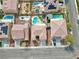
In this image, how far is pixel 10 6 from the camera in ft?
87.4

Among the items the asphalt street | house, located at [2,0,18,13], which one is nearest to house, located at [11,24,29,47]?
house, located at [2,0,18,13]

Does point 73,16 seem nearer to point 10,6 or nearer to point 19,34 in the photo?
point 19,34

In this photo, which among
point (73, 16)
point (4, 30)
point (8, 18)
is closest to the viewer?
point (4, 30)

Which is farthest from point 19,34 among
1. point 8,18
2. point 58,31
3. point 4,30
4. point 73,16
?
point 73,16

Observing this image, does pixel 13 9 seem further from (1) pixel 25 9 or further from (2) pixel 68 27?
(2) pixel 68 27

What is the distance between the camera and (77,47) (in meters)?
24.5

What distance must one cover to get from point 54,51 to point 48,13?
4.40 metres

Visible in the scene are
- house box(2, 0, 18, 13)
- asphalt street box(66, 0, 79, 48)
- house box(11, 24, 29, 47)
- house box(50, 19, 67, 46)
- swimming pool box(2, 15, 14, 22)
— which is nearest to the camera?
house box(50, 19, 67, 46)

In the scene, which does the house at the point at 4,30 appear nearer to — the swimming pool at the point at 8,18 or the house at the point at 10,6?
the swimming pool at the point at 8,18

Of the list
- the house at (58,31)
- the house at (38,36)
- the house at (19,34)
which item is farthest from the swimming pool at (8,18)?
the house at (58,31)

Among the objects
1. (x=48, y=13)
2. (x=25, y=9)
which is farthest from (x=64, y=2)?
(x=25, y=9)

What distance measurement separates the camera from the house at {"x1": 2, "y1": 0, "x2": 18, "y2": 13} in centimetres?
2664

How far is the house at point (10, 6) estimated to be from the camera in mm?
26641

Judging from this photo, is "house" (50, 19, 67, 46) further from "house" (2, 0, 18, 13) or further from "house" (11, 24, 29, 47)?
"house" (2, 0, 18, 13)
